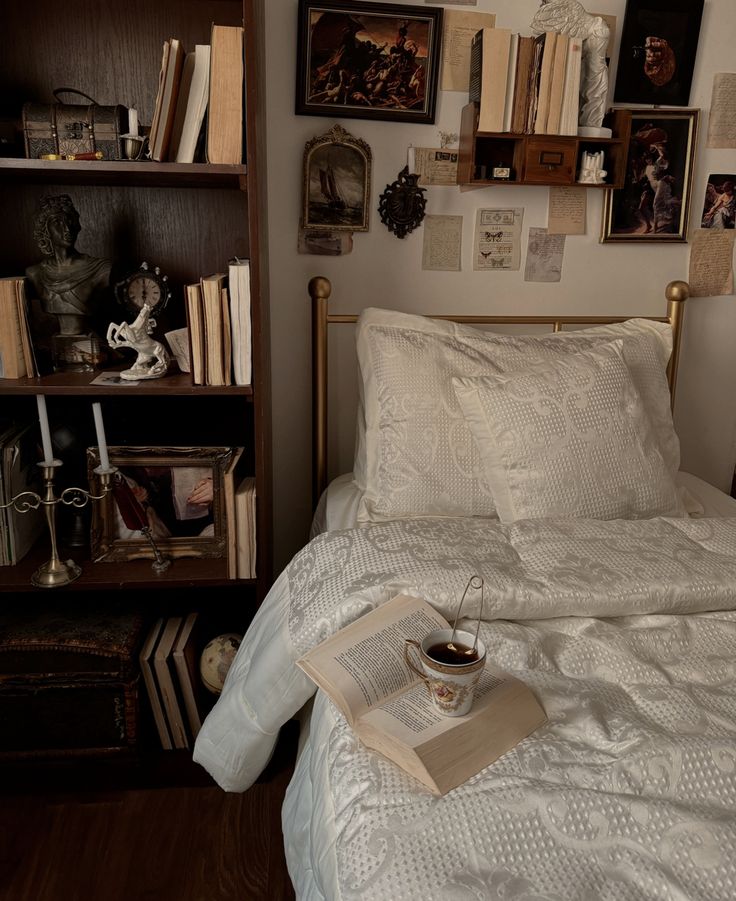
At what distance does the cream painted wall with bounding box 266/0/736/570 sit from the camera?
2.02 meters

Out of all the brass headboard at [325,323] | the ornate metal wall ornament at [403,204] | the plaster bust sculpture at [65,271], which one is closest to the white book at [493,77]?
the ornate metal wall ornament at [403,204]

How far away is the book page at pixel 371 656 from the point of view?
1.12 meters

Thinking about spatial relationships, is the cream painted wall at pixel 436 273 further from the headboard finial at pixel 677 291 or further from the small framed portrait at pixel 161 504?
the small framed portrait at pixel 161 504

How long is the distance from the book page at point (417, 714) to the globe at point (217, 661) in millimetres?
852

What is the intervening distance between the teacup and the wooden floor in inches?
29.5

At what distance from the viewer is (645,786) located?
95 centimetres

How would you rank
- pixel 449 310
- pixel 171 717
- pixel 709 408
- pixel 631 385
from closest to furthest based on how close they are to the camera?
pixel 631 385 < pixel 171 717 < pixel 449 310 < pixel 709 408

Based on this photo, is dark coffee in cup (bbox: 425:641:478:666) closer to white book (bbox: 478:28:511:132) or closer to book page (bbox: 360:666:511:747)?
book page (bbox: 360:666:511:747)

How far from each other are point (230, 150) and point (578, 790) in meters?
1.31

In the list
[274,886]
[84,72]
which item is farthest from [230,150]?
[274,886]

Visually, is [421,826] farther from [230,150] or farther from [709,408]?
[709,408]

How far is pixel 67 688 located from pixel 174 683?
0.25 meters

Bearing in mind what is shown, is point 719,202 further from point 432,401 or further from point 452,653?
point 452,653

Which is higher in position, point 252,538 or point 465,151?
point 465,151
